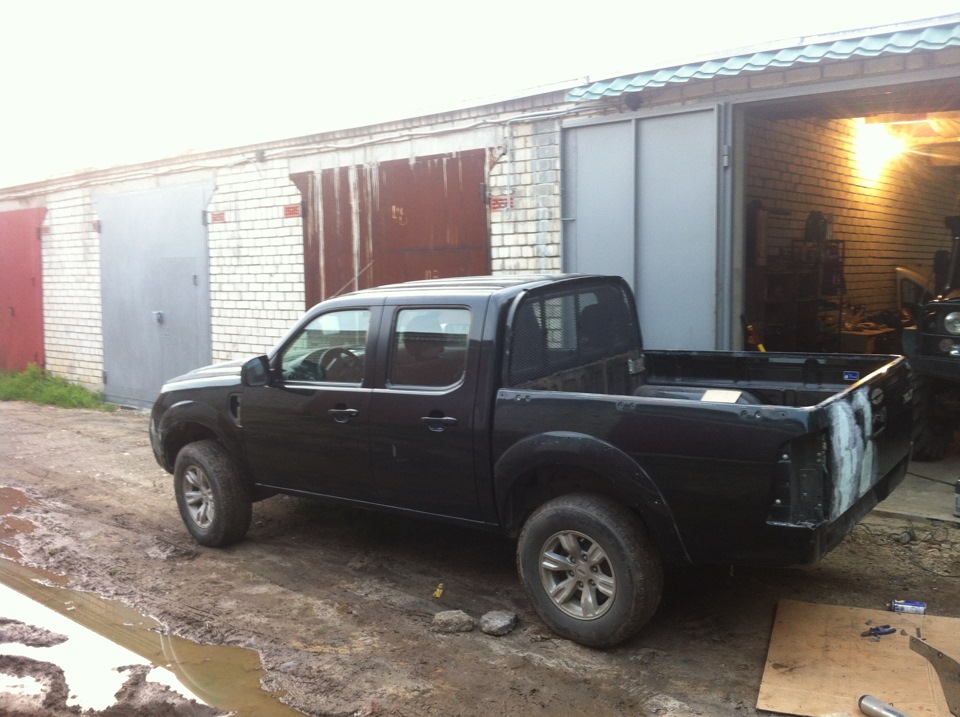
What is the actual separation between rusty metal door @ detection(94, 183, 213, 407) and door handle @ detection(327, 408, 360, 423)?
7.21 meters

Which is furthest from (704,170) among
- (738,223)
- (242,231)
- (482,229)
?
(242,231)

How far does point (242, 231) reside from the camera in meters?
11.6

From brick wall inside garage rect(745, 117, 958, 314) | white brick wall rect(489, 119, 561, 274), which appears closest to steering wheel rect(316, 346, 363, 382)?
white brick wall rect(489, 119, 561, 274)

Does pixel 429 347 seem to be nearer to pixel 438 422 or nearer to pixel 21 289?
pixel 438 422

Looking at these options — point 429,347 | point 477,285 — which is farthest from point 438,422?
point 477,285

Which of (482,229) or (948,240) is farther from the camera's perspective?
(948,240)

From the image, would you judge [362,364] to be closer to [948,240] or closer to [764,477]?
[764,477]

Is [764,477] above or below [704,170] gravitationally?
below

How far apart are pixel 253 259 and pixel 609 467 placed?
8170 millimetres

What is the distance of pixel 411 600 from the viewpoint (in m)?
5.35

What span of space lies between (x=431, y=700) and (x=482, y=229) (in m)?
5.76

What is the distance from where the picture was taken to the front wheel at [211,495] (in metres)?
6.25

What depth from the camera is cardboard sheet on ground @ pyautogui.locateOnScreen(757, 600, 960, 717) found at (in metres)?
3.90

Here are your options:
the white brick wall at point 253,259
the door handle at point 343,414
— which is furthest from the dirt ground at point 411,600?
the white brick wall at point 253,259
